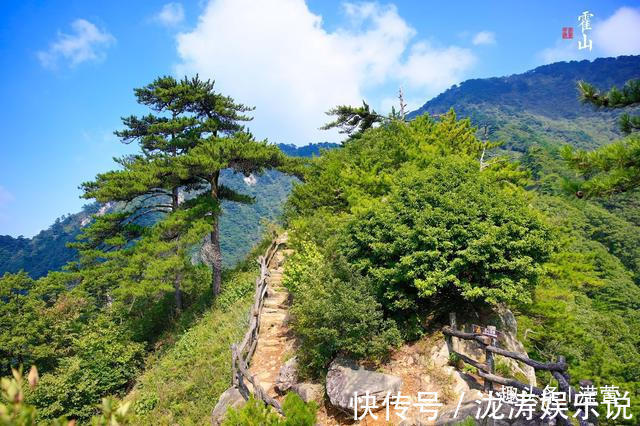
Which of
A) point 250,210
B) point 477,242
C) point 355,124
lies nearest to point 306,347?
point 477,242

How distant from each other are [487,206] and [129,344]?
15061mm

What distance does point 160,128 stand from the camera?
1585 cm

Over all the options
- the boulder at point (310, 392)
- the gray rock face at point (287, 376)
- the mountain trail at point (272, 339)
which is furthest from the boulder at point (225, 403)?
the boulder at point (310, 392)

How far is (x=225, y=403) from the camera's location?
848cm

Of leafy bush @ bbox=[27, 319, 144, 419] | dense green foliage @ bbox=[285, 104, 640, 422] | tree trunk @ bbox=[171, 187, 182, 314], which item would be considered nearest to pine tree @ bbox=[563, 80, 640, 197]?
dense green foliage @ bbox=[285, 104, 640, 422]

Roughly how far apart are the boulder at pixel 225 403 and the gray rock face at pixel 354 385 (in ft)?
7.41

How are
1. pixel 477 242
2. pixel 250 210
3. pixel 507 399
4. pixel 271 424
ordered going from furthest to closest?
pixel 250 210 < pixel 477 242 < pixel 507 399 < pixel 271 424

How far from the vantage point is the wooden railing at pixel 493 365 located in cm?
551

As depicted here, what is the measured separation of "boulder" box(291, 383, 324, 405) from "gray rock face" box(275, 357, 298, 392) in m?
0.45

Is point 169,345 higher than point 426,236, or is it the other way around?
point 426,236

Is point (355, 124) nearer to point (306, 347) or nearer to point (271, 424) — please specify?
point (306, 347)

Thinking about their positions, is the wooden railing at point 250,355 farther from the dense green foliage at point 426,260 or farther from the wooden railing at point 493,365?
the wooden railing at point 493,365

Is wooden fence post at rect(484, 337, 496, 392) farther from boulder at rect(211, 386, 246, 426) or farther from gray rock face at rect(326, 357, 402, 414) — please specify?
boulder at rect(211, 386, 246, 426)

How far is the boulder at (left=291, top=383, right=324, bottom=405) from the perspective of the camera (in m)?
7.59
